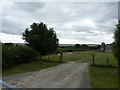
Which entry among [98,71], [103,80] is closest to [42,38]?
[98,71]

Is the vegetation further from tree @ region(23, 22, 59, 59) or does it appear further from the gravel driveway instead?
the gravel driveway

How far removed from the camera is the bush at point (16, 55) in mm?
13887

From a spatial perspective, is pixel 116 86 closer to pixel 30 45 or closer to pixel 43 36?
pixel 43 36

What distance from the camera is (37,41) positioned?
1745 cm

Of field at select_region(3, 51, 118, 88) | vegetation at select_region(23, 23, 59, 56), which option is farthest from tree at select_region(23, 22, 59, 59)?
field at select_region(3, 51, 118, 88)

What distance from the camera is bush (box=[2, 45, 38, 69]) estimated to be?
1389 cm

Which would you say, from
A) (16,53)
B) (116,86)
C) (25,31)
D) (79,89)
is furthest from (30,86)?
(25,31)

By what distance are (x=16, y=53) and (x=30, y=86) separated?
29.9ft

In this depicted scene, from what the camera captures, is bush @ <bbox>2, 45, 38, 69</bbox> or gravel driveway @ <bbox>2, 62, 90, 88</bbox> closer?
gravel driveway @ <bbox>2, 62, 90, 88</bbox>

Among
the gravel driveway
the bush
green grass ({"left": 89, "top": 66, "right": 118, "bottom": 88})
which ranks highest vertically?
the bush

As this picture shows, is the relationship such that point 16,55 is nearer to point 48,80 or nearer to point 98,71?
point 48,80

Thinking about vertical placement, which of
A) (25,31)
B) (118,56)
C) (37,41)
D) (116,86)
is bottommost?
Result: (116,86)

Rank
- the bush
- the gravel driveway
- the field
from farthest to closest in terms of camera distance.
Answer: the bush
the field
the gravel driveway

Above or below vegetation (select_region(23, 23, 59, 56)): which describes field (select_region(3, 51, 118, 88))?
below
